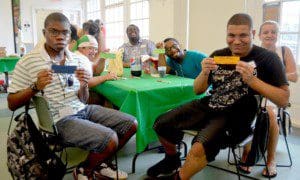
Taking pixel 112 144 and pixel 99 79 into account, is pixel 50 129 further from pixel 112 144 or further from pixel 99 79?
pixel 99 79

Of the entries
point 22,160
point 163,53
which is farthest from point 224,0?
point 22,160

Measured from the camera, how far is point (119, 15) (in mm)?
6973

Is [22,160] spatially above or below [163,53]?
below

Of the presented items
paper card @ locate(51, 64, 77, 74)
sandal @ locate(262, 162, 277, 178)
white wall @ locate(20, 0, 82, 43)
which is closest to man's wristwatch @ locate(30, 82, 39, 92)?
paper card @ locate(51, 64, 77, 74)

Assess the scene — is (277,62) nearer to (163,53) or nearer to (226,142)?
(226,142)

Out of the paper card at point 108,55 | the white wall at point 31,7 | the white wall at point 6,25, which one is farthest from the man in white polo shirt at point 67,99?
the white wall at point 31,7

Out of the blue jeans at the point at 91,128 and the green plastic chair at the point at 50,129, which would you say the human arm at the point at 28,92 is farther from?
the blue jeans at the point at 91,128

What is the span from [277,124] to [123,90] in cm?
128

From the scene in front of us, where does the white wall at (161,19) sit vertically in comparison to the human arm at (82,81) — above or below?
above

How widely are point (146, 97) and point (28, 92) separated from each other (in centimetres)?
80

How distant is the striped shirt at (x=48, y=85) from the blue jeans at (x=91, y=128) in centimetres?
7

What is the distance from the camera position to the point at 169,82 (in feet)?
7.42

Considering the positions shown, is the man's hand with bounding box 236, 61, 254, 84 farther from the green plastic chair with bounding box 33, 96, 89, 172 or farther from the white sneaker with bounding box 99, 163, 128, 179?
the white sneaker with bounding box 99, 163, 128, 179

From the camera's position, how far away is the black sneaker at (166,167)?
2.09m
